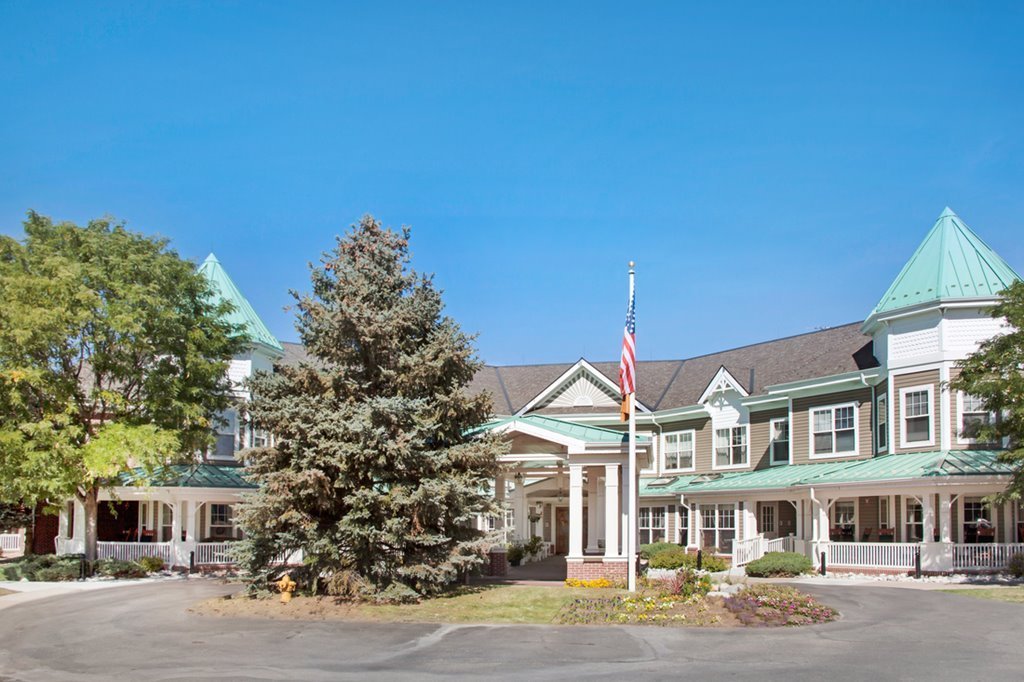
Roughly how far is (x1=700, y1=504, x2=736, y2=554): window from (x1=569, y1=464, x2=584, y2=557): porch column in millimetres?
16591

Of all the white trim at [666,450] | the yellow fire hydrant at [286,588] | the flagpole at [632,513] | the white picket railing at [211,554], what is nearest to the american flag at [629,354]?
the flagpole at [632,513]

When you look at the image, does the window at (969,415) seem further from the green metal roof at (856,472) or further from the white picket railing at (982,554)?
the white picket railing at (982,554)

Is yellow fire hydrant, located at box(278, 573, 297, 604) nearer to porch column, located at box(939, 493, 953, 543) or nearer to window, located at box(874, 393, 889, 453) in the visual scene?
porch column, located at box(939, 493, 953, 543)

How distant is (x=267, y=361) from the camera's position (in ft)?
132

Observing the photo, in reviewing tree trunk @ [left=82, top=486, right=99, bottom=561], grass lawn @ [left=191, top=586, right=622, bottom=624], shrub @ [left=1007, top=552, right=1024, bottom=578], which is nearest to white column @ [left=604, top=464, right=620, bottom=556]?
grass lawn @ [left=191, top=586, right=622, bottom=624]

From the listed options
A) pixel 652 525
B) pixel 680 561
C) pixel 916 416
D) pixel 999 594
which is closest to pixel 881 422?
pixel 916 416

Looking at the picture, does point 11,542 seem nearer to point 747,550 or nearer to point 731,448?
point 747,550

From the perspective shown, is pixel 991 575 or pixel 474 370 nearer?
pixel 474 370

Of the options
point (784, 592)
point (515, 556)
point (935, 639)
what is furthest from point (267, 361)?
point (935, 639)

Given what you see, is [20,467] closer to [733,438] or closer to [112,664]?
[112,664]

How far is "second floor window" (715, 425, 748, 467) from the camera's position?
140 feet

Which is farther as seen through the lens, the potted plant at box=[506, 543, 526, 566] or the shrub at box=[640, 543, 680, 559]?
the shrub at box=[640, 543, 680, 559]

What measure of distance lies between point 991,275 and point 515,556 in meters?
18.8

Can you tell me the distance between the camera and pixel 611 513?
87.4ft
